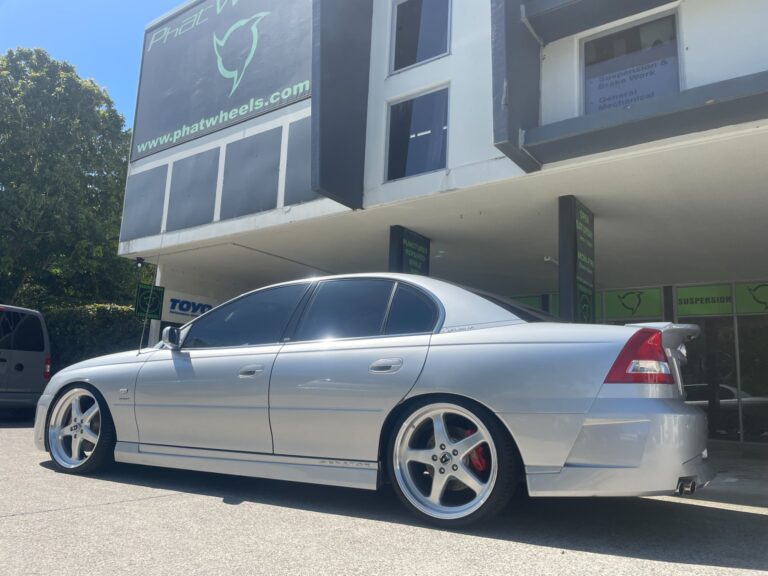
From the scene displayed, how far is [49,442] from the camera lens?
4.96 meters

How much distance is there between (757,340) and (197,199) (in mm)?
10465

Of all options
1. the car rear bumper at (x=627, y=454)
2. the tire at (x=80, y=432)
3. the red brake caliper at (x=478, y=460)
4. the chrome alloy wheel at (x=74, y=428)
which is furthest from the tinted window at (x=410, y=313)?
the chrome alloy wheel at (x=74, y=428)

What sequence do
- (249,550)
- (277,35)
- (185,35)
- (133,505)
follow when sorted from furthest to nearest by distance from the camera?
(185,35), (277,35), (133,505), (249,550)

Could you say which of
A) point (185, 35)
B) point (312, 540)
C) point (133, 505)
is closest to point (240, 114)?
point (185, 35)

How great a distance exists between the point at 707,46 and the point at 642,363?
4753 millimetres

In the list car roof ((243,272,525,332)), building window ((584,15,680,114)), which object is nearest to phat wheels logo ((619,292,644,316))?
building window ((584,15,680,114))

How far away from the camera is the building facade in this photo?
6.47 m

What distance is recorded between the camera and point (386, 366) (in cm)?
357

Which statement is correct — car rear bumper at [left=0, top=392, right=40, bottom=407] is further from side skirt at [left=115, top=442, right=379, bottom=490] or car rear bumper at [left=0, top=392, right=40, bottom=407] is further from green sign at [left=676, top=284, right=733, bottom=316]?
green sign at [left=676, top=284, right=733, bottom=316]

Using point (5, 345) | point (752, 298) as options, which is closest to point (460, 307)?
point (5, 345)

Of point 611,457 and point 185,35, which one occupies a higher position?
point 185,35

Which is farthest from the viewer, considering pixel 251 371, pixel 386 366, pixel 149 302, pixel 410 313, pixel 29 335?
pixel 149 302

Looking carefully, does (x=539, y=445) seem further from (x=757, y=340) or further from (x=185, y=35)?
(x=185, y=35)

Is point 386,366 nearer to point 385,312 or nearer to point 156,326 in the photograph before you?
point 385,312
